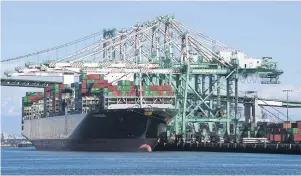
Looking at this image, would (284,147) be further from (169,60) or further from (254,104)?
(254,104)

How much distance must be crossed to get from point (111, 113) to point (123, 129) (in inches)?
106

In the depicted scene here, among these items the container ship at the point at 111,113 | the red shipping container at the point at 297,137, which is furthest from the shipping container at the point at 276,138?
the container ship at the point at 111,113

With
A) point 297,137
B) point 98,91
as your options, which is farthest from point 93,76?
point 297,137

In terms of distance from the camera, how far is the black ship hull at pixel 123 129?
114688mm

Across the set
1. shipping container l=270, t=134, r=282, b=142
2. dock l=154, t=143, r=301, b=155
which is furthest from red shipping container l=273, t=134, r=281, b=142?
dock l=154, t=143, r=301, b=155

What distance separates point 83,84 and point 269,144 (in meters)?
25.7

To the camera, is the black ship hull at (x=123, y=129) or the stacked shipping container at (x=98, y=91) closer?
the black ship hull at (x=123, y=129)

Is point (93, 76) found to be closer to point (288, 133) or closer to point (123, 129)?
point (123, 129)

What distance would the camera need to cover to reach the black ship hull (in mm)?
114688

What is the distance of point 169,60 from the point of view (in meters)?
129

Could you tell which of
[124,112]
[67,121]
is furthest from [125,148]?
[67,121]

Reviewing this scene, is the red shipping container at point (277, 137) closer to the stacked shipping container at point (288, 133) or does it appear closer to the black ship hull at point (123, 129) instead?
the stacked shipping container at point (288, 133)

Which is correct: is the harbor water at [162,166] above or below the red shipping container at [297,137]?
below

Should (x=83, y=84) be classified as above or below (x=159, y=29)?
below
